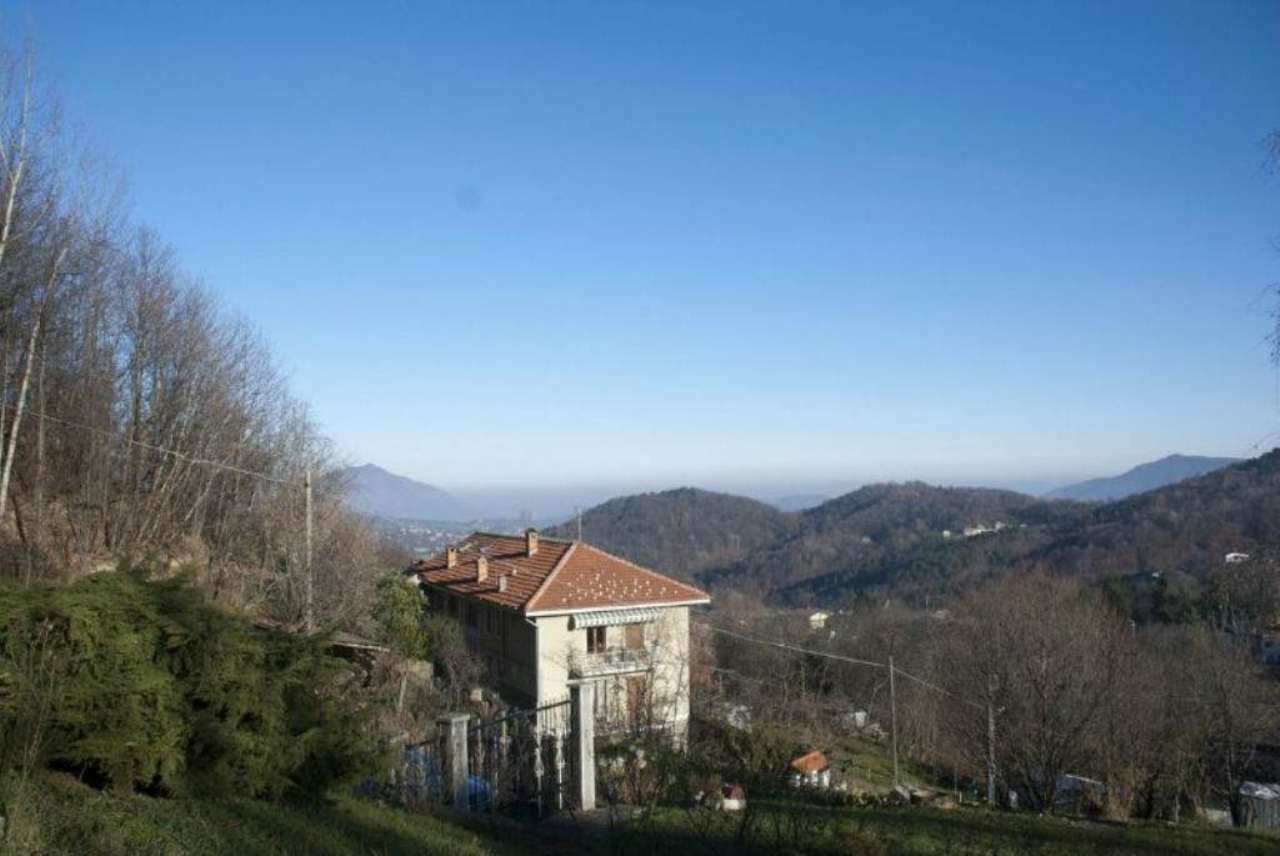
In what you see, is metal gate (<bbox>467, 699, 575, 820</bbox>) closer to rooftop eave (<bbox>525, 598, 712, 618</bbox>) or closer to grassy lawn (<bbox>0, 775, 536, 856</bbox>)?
grassy lawn (<bbox>0, 775, 536, 856</bbox>)

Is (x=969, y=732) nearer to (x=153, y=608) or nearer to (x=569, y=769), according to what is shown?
(x=569, y=769)

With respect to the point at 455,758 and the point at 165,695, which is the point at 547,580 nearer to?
the point at 455,758

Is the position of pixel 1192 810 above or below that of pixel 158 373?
below

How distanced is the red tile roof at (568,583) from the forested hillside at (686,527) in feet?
118

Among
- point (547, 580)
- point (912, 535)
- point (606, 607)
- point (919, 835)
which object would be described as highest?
point (547, 580)

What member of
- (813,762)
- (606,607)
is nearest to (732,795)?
(813,762)

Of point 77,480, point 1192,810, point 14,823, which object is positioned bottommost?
point 1192,810

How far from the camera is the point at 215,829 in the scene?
20.4ft

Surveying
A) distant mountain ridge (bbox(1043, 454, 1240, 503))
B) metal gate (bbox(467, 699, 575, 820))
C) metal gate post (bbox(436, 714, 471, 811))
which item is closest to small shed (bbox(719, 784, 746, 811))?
metal gate (bbox(467, 699, 575, 820))

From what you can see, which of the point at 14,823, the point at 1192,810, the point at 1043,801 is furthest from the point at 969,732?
the point at 14,823

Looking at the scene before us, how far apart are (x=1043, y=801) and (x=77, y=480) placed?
59.0ft

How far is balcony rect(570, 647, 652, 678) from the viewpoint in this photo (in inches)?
1061

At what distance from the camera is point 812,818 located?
8555mm

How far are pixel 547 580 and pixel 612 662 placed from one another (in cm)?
297
